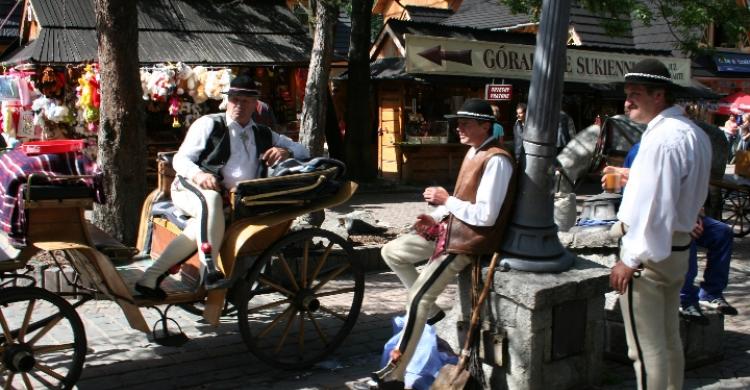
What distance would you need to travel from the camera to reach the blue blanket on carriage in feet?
13.8

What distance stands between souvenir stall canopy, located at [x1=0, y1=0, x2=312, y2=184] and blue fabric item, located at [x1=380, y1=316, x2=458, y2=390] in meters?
5.79

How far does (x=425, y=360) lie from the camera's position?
15.1ft

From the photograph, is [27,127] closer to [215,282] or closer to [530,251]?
[215,282]

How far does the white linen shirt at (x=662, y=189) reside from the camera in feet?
11.0

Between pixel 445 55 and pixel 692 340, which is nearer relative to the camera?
pixel 692 340

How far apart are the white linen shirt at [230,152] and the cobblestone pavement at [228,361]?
1.29 m

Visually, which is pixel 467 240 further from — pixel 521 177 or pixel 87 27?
pixel 87 27

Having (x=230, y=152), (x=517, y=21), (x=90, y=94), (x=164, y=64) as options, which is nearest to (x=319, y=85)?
(x=164, y=64)

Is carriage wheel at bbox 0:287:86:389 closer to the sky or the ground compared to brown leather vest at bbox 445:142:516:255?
closer to the ground

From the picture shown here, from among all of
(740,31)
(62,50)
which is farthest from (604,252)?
(62,50)

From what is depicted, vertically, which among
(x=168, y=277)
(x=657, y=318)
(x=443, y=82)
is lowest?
(x=168, y=277)

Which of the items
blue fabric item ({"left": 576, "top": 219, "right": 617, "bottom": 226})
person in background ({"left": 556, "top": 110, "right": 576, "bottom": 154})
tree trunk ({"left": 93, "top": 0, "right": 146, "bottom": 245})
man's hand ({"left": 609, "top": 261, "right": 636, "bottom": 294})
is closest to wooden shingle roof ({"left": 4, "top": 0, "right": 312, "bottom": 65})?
tree trunk ({"left": 93, "top": 0, "right": 146, "bottom": 245})

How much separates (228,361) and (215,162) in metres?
1.43

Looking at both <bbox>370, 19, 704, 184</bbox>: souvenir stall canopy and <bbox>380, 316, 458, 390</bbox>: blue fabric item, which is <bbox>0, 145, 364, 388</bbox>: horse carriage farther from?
<bbox>370, 19, 704, 184</bbox>: souvenir stall canopy
